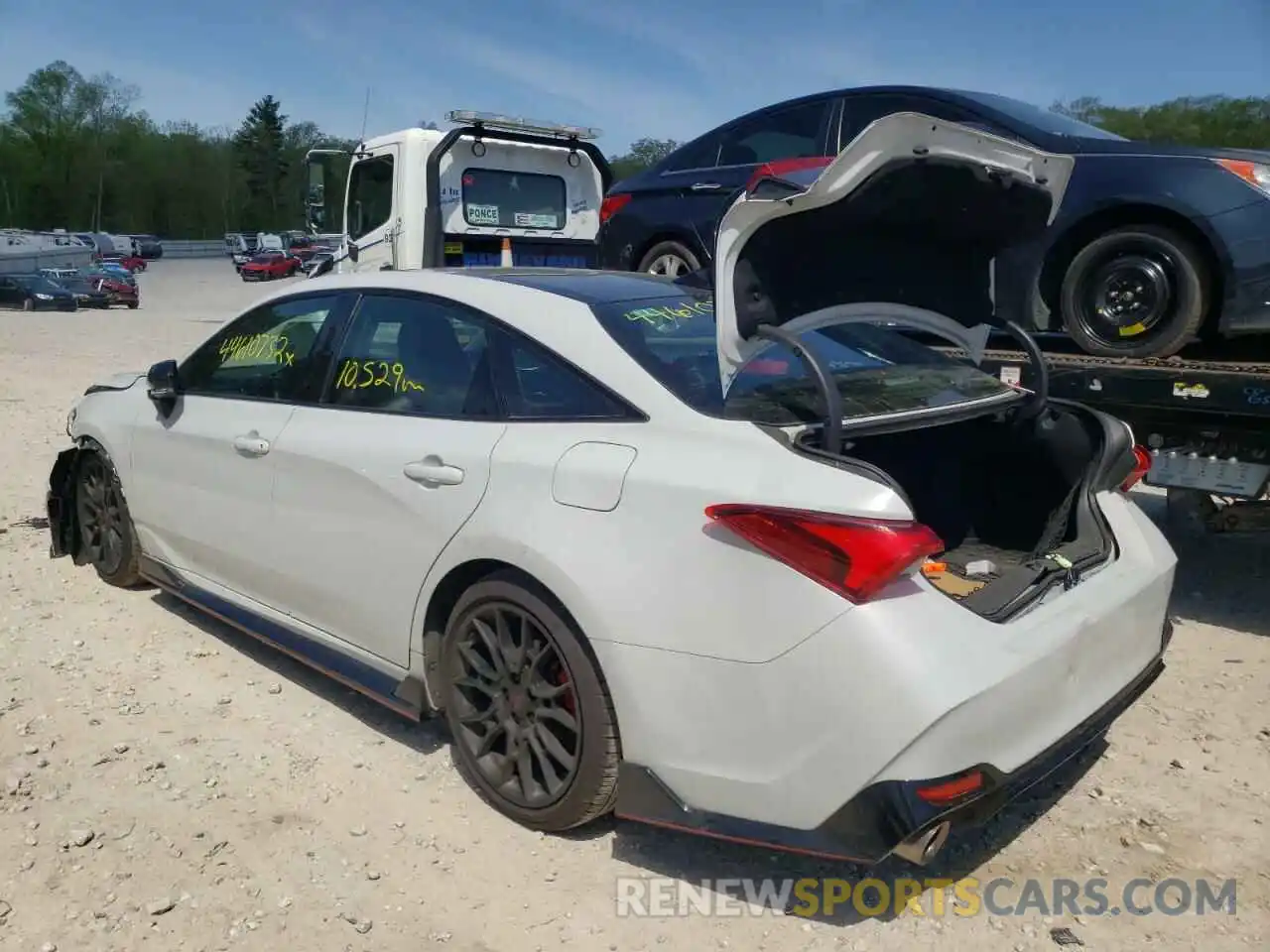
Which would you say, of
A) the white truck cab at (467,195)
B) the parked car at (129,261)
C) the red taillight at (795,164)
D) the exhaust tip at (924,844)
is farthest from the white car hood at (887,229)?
the parked car at (129,261)

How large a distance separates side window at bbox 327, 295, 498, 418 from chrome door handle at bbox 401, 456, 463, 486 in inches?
6.8

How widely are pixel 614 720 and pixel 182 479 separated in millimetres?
2510

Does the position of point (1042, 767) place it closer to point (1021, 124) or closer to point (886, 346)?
point (886, 346)

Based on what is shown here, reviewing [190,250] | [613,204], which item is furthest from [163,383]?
[190,250]

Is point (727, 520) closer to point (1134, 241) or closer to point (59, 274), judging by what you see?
point (1134, 241)

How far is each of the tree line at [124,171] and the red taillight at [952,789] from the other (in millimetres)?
79090

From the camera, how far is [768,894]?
287 cm

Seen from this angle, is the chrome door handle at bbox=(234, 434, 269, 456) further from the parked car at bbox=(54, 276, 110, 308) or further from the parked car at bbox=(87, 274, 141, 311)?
the parked car at bbox=(54, 276, 110, 308)

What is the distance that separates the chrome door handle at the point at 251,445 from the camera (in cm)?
393

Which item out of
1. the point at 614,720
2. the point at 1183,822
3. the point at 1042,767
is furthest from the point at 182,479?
the point at 1183,822

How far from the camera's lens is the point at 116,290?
3133cm

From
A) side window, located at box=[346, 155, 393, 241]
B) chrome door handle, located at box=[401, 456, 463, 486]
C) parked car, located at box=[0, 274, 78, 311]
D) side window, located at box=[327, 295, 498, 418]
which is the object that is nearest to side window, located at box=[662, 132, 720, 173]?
side window, located at box=[346, 155, 393, 241]

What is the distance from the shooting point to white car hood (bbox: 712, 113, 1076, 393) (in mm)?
2809

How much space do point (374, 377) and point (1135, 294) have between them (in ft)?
12.2
